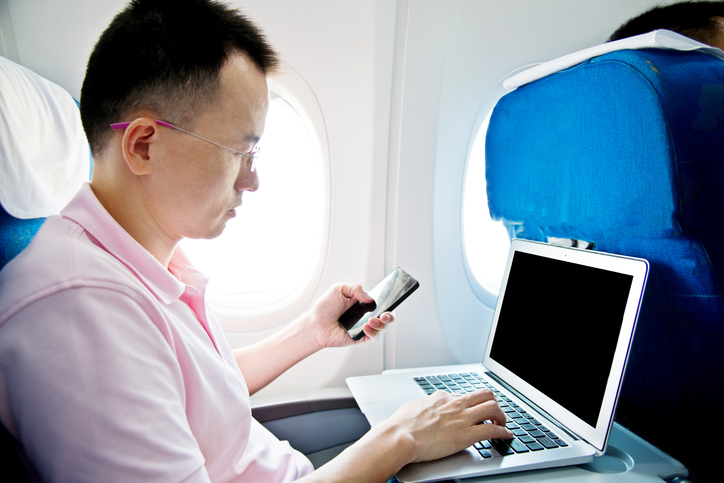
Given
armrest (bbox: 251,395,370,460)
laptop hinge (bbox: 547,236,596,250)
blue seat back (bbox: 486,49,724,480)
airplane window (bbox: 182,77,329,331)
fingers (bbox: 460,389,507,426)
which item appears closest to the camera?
blue seat back (bbox: 486,49,724,480)

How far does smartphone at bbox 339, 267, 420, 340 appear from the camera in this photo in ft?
3.96

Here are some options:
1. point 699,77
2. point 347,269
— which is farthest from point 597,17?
point 347,269

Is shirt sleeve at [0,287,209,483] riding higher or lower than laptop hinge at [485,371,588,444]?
higher

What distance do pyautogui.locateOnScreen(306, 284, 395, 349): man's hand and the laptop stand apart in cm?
18

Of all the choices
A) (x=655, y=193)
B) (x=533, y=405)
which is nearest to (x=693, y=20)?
(x=655, y=193)

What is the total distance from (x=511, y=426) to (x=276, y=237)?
47.3 inches

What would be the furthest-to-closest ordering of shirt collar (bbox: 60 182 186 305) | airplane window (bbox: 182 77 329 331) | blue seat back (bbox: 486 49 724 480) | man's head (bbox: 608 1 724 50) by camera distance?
airplane window (bbox: 182 77 329 331) < man's head (bbox: 608 1 724 50) < blue seat back (bbox: 486 49 724 480) < shirt collar (bbox: 60 182 186 305)

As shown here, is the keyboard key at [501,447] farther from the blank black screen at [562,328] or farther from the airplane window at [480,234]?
the airplane window at [480,234]

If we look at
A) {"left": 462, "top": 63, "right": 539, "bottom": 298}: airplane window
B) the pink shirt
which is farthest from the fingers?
{"left": 462, "top": 63, "right": 539, "bottom": 298}: airplane window

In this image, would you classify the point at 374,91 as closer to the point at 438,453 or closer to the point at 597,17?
the point at 597,17

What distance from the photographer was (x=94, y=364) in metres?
0.54

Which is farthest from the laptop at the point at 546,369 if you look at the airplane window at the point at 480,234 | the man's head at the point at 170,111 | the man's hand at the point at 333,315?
the man's head at the point at 170,111

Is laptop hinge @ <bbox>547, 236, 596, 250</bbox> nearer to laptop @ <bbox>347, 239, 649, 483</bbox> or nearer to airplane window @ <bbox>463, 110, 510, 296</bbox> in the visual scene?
laptop @ <bbox>347, 239, 649, 483</bbox>

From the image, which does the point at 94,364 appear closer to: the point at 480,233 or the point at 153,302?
the point at 153,302
